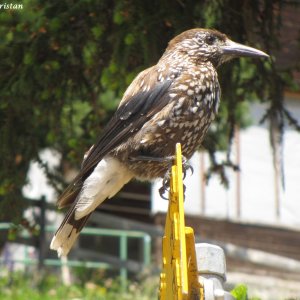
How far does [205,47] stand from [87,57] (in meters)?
1.38

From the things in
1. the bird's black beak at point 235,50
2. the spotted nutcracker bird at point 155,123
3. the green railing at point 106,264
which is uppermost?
the bird's black beak at point 235,50

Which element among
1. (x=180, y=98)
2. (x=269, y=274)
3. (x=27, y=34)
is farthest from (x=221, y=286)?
(x=269, y=274)

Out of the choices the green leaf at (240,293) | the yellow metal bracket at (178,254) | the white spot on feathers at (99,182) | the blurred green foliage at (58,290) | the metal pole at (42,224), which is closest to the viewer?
the yellow metal bracket at (178,254)

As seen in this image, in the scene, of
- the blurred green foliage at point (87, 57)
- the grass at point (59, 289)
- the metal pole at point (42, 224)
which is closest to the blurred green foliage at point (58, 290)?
the grass at point (59, 289)

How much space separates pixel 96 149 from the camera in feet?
16.1

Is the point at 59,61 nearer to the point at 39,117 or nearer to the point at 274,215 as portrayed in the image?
the point at 39,117

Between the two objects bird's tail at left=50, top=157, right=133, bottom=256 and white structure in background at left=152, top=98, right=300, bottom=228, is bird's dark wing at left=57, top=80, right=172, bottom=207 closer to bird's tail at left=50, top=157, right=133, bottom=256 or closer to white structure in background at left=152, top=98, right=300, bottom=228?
bird's tail at left=50, top=157, right=133, bottom=256

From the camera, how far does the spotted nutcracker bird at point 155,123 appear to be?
4.68m

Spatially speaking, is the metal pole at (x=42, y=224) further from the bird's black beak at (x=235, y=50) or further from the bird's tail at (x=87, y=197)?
the bird's black beak at (x=235, y=50)

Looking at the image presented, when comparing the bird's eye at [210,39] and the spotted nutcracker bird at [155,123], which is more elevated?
the bird's eye at [210,39]

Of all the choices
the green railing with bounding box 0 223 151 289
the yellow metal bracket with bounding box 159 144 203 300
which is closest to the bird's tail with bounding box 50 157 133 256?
the yellow metal bracket with bounding box 159 144 203 300

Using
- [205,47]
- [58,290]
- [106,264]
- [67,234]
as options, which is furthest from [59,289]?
[205,47]

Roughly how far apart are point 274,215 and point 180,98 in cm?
907

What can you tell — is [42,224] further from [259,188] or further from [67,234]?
[67,234]
